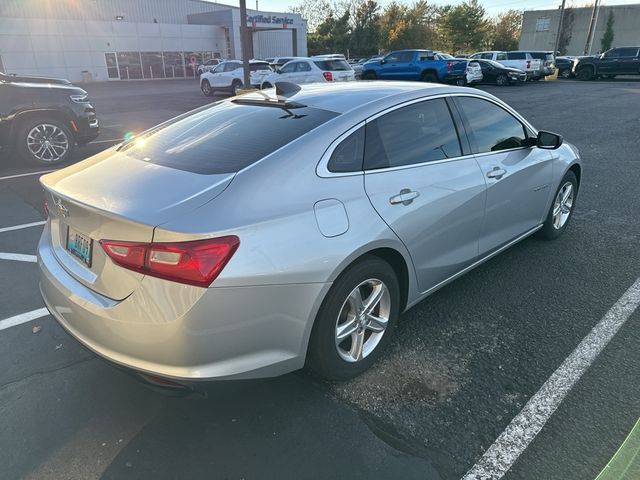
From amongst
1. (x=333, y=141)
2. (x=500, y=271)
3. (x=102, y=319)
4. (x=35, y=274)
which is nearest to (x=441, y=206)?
(x=333, y=141)

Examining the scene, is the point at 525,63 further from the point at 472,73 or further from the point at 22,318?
the point at 22,318

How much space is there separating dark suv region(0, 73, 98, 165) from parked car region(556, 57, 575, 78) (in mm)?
30939

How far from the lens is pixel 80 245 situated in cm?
238

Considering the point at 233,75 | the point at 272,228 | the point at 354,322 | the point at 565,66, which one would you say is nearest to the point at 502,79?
the point at 565,66

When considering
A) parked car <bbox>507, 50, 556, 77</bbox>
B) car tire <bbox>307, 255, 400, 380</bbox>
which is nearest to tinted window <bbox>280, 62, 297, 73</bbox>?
parked car <bbox>507, 50, 556, 77</bbox>

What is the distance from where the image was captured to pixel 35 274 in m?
4.15

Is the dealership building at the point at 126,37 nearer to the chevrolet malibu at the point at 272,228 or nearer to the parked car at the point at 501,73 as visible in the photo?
the parked car at the point at 501,73

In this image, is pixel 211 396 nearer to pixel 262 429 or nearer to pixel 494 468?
pixel 262 429

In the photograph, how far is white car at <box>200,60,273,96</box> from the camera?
2155cm

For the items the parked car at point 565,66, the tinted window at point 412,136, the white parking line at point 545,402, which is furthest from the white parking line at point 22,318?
the parked car at point 565,66

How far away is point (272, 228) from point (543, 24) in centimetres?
6537

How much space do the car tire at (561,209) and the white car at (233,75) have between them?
59.6 feet

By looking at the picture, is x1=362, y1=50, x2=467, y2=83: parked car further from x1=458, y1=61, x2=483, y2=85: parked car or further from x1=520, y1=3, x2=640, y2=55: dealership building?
x1=520, y1=3, x2=640, y2=55: dealership building

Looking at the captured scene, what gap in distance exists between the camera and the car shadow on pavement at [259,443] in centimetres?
218
